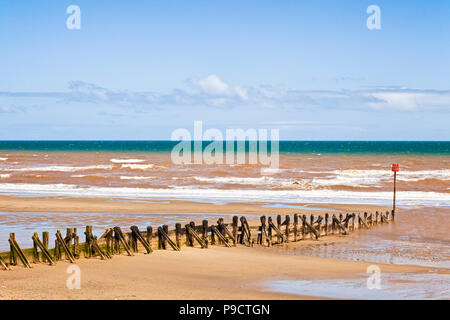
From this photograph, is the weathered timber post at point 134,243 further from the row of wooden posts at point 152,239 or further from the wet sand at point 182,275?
the wet sand at point 182,275

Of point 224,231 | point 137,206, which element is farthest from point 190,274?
point 137,206

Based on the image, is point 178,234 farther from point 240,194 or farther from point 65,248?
point 240,194

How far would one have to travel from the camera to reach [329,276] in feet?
42.7

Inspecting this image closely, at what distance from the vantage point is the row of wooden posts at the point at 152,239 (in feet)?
43.3

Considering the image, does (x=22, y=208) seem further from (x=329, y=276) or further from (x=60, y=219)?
(x=329, y=276)

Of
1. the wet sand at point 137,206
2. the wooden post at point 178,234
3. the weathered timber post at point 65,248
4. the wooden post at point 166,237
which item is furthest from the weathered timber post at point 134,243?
the wet sand at point 137,206

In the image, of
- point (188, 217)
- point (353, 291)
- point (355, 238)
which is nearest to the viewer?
point (353, 291)

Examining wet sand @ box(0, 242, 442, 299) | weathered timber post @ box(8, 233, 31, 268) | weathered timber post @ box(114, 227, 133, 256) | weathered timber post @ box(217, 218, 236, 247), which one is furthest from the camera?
weathered timber post @ box(217, 218, 236, 247)

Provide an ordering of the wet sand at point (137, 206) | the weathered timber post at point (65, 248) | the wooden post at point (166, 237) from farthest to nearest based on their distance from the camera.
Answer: the wet sand at point (137, 206) → the wooden post at point (166, 237) → the weathered timber post at point (65, 248)

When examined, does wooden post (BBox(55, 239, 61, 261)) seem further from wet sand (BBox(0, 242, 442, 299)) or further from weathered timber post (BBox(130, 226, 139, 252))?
weathered timber post (BBox(130, 226, 139, 252))

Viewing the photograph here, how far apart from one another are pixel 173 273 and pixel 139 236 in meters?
2.70

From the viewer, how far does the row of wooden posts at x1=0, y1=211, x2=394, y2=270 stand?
13194 mm

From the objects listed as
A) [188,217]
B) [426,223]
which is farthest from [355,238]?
[188,217]

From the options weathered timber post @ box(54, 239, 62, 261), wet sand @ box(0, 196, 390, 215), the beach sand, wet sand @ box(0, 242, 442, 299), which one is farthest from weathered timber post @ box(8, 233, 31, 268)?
wet sand @ box(0, 196, 390, 215)
